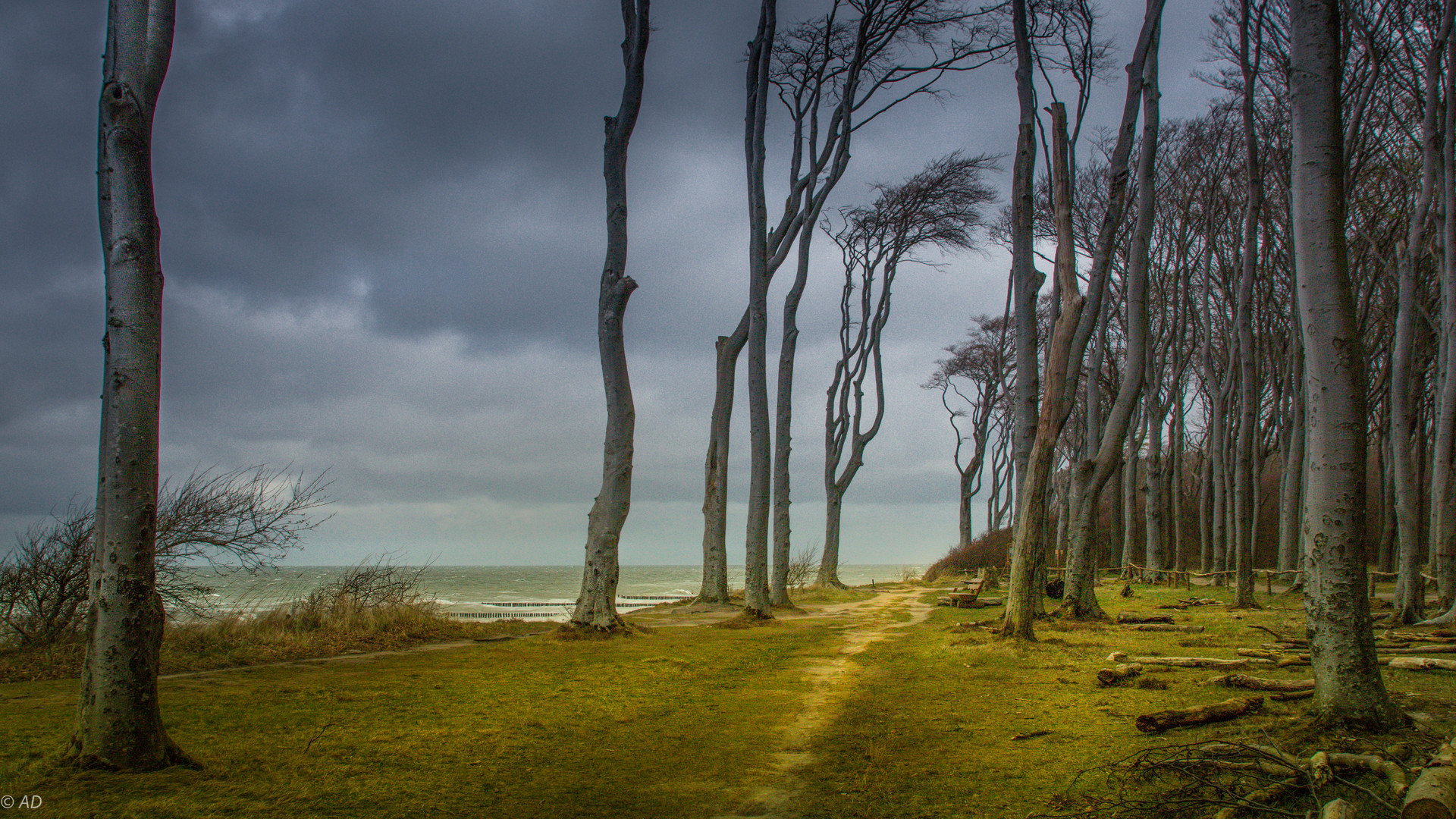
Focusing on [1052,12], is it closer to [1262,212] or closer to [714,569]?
[1262,212]

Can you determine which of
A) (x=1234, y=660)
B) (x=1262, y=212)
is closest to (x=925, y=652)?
(x=1234, y=660)

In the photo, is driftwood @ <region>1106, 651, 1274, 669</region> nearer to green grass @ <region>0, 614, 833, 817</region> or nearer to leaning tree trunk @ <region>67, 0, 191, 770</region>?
green grass @ <region>0, 614, 833, 817</region>

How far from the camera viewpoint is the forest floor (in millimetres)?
3391

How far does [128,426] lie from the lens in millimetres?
3713

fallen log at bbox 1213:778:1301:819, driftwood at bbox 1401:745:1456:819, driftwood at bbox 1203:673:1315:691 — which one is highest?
driftwood at bbox 1401:745:1456:819

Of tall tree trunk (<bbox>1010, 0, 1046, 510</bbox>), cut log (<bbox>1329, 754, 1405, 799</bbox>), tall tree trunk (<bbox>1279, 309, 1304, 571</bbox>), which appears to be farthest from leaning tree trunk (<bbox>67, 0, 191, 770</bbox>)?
tall tree trunk (<bbox>1279, 309, 1304, 571</bbox>)

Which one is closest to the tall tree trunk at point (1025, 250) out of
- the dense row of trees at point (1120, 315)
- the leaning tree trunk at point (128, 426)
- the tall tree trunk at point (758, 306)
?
the dense row of trees at point (1120, 315)

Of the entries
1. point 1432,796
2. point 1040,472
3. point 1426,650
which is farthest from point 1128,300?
Answer: point 1432,796

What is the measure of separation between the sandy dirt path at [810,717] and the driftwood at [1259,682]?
8.34 ft

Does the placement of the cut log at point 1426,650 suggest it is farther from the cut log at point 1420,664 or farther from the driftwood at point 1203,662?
the driftwood at point 1203,662

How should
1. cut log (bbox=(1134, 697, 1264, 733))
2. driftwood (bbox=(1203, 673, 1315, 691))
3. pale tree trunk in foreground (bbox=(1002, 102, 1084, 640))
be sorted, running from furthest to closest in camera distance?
pale tree trunk in foreground (bbox=(1002, 102, 1084, 640))
driftwood (bbox=(1203, 673, 1315, 691))
cut log (bbox=(1134, 697, 1264, 733))

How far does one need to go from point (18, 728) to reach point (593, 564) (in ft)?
18.7

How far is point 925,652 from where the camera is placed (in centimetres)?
821

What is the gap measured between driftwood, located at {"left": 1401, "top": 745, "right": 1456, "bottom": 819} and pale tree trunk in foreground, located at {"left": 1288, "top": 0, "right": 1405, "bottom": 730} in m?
1.32
